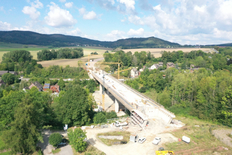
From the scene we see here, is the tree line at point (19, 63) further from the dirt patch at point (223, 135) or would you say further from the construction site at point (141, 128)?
the dirt patch at point (223, 135)

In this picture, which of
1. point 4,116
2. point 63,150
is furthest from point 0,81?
point 63,150

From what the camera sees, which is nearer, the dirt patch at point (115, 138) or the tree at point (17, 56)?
the dirt patch at point (115, 138)

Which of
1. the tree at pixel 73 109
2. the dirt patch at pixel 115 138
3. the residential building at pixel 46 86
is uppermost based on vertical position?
the tree at pixel 73 109

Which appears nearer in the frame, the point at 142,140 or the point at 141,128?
the point at 142,140

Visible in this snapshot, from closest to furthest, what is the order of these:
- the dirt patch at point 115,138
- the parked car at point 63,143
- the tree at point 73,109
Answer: the parked car at point 63,143, the dirt patch at point 115,138, the tree at point 73,109

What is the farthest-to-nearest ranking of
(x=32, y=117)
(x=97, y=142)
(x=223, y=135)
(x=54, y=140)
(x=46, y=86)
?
(x=46, y=86) → (x=223, y=135) → (x=97, y=142) → (x=54, y=140) → (x=32, y=117)

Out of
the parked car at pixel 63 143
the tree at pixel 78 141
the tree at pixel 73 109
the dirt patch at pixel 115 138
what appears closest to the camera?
the tree at pixel 78 141

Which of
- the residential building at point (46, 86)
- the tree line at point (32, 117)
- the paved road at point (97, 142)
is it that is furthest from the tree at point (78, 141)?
the residential building at point (46, 86)

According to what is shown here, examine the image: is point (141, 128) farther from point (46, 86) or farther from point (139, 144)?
point (46, 86)

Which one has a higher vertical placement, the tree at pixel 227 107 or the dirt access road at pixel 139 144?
the tree at pixel 227 107

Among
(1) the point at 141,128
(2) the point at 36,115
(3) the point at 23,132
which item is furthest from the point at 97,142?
(3) the point at 23,132
